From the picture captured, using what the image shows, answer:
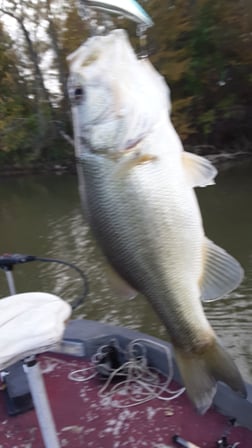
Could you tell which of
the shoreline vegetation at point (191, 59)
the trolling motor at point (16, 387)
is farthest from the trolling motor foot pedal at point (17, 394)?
the shoreline vegetation at point (191, 59)

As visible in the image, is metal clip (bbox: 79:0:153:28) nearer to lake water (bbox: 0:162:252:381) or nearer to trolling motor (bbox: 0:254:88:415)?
lake water (bbox: 0:162:252:381)

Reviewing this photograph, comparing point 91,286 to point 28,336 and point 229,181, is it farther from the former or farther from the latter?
point 229,181

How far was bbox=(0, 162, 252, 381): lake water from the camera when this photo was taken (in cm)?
625

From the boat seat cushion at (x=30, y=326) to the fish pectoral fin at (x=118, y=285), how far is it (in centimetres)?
60

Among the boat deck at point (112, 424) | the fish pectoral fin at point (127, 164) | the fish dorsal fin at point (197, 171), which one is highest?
the fish pectoral fin at point (127, 164)

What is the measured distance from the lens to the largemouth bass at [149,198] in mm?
1398

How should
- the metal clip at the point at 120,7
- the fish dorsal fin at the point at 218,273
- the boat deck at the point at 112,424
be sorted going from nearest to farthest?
the metal clip at the point at 120,7 → the fish dorsal fin at the point at 218,273 → the boat deck at the point at 112,424

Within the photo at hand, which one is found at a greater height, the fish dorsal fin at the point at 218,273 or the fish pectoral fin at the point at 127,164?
the fish pectoral fin at the point at 127,164

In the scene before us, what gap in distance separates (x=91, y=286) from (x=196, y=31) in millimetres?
13076

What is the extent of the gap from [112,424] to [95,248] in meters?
6.17

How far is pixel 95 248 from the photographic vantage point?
8984 mm

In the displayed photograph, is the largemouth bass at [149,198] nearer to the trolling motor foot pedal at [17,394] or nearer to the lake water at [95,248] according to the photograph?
the lake water at [95,248]

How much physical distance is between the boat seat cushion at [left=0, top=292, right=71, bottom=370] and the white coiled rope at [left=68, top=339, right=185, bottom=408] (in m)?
0.98

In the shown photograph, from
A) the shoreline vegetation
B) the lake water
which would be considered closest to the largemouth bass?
the lake water
